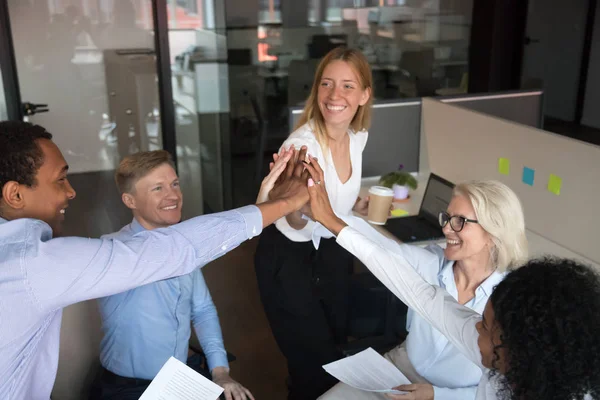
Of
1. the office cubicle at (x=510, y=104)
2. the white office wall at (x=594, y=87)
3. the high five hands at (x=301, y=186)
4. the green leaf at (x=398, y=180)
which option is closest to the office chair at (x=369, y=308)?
the high five hands at (x=301, y=186)

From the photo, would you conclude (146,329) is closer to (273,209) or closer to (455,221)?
(273,209)

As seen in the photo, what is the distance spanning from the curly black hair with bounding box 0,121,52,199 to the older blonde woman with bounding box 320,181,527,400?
3.39ft

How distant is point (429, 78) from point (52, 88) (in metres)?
3.05

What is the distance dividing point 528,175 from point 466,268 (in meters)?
1.17

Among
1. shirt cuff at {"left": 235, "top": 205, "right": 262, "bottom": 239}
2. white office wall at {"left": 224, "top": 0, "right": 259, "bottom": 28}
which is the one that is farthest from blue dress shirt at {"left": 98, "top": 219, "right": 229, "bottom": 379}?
white office wall at {"left": 224, "top": 0, "right": 259, "bottom": 28}

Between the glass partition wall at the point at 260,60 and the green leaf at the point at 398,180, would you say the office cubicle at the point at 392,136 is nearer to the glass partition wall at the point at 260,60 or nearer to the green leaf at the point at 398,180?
the green leaf at the point at 398,180

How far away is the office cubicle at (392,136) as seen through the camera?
3.57 meters

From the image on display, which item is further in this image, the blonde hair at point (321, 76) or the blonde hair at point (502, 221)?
the blonde hair at point (321, 76)

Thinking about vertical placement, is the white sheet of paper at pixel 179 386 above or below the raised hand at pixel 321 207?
below

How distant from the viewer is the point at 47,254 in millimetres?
1200

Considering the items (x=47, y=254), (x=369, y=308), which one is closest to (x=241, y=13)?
(x=369, y=308)

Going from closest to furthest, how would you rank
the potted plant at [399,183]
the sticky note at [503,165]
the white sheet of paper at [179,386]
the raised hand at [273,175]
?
the white sheet of paper at [179,386] → the raised hand at [273,175] → the sticky note at [503,165] → the potted plant at [399,183]

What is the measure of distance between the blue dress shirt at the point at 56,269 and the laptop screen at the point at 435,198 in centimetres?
157

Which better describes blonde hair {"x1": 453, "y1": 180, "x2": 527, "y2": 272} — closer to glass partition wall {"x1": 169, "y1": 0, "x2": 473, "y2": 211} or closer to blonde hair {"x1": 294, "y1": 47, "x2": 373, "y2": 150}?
blonde hair {"x1": 294, "y1": 47, "x2": 373, "y2": 150}
